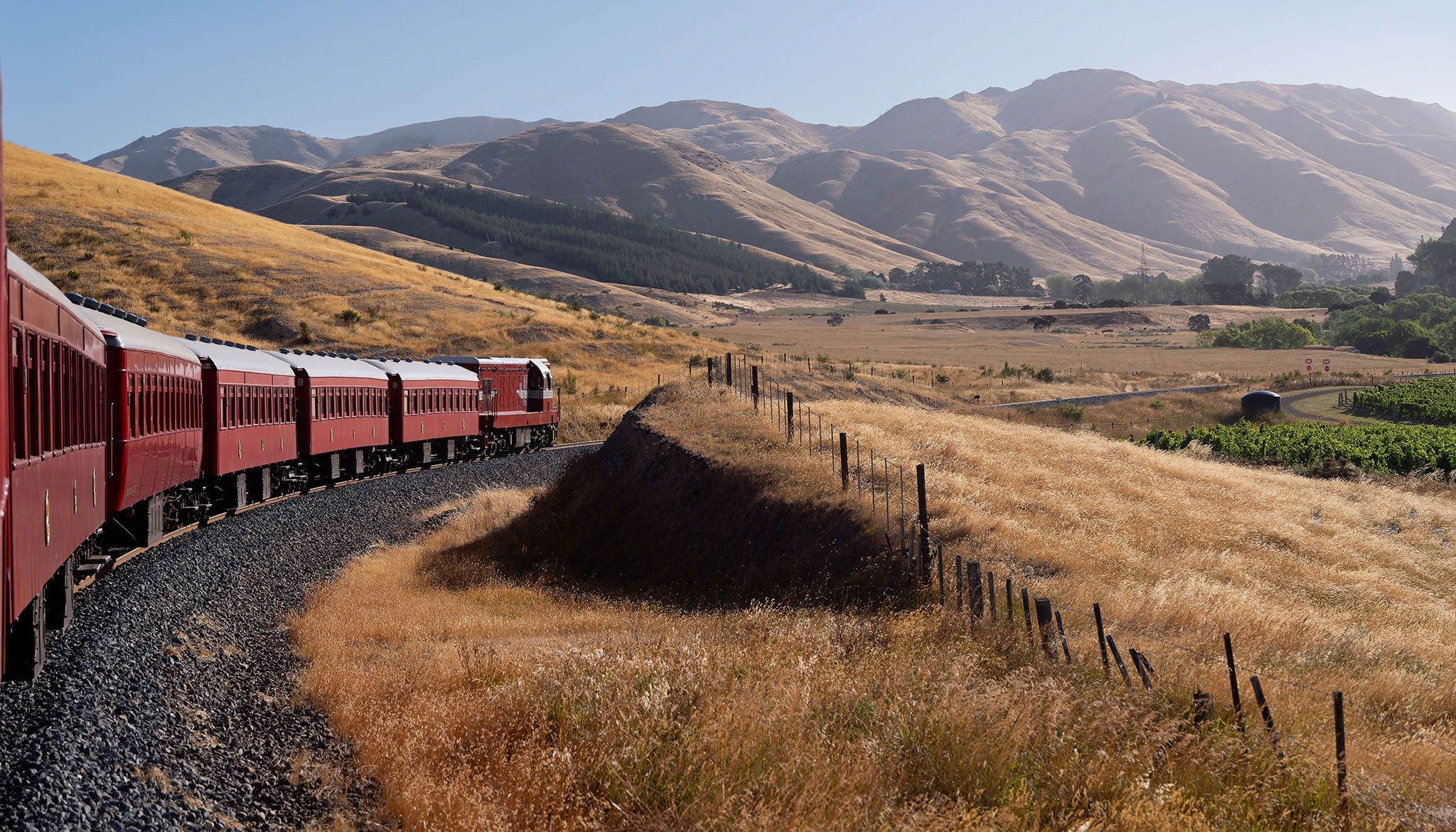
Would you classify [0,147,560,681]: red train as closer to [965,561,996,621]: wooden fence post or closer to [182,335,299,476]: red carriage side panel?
[182,335,299,476]: red carriage side panel

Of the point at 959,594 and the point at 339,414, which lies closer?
the point at 959,594

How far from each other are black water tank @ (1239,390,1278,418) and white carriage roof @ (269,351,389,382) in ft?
161

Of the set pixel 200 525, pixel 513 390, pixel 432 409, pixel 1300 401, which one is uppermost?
pixel 513 390

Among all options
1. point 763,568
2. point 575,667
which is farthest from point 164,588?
point 763,568

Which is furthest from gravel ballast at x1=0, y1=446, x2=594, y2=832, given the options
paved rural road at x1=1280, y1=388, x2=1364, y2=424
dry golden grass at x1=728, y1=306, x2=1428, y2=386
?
dry golden grass at x1=728, y1=306, x2=1428, y2=386

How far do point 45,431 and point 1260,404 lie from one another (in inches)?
2473

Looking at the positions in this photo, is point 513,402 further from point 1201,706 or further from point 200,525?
point 1201,706

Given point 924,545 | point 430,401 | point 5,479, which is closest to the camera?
point 5,479

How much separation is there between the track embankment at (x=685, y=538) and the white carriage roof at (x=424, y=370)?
849 cm

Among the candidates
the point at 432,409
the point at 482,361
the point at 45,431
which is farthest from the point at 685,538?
the point at 482,361

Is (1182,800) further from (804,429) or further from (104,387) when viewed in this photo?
(804,429)

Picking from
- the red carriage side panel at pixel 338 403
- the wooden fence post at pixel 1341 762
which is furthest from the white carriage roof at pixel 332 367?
the wooden fence post at pixel 1341 762

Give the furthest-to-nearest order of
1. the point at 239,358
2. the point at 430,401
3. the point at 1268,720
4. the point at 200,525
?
the point at 430,401
the point at 239,358
the point at 200,525
the point at 1268,720

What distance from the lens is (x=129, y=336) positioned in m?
15.8
